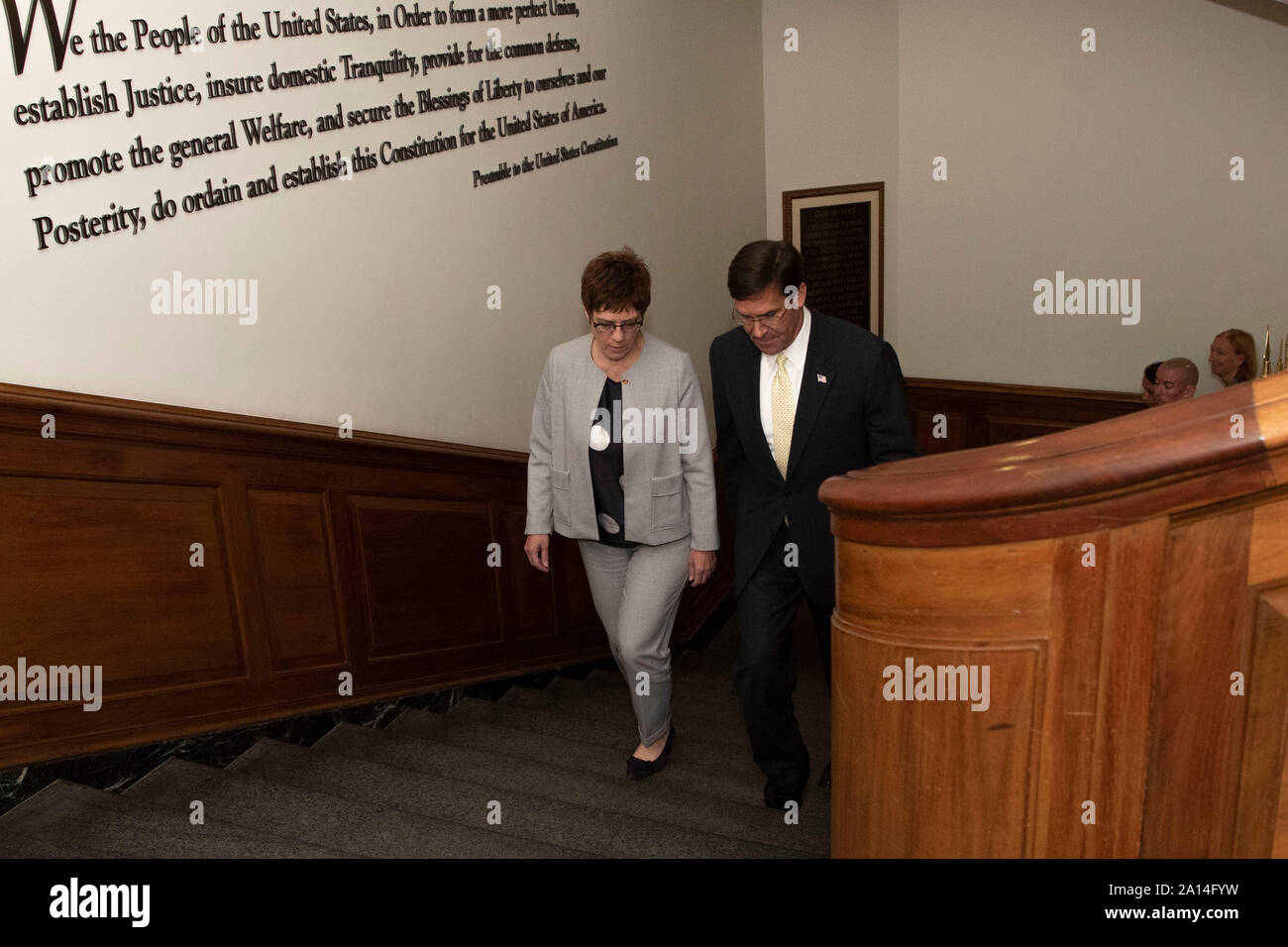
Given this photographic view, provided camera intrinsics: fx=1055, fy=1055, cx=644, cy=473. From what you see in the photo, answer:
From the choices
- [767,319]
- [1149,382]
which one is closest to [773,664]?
[767,319]

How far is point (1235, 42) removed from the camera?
530 cm

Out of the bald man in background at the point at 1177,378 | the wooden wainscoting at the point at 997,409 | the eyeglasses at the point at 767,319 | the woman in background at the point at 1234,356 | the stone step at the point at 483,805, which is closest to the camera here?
the stone step at the point at 483,805

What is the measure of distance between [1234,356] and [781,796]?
3.59 meters

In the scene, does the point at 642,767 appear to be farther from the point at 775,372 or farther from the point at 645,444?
the point at 775,372

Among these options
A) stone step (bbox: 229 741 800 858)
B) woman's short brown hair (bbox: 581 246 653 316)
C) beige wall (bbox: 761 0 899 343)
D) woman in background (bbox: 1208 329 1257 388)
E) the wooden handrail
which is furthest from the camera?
beige wall (bbox: 761 0 899 343)

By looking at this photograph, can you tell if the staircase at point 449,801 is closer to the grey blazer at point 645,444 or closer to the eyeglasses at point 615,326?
the grey blazer at point 645,444

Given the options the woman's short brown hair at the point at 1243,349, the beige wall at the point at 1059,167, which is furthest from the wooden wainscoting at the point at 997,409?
the woman's short brown hair at the point at 1243,349

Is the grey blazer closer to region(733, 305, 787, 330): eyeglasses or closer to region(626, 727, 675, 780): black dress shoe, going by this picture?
region(733, 305, 787, 330): eyeglasses

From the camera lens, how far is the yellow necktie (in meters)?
3.15

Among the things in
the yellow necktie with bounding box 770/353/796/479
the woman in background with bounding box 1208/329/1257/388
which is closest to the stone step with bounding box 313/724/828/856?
the yellow necktie with bounding box 770/353/796/479

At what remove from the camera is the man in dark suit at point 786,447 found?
307 centimetres

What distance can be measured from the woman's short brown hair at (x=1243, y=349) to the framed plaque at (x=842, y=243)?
2258 millimetres

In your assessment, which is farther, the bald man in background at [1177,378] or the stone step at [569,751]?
the bald man in background at [1177,378]

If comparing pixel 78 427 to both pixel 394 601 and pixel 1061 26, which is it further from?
pixel 1061 26
